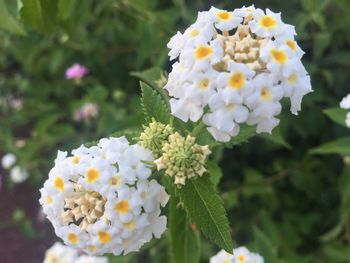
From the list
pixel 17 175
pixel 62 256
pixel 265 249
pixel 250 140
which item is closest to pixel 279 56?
pixel 265 249

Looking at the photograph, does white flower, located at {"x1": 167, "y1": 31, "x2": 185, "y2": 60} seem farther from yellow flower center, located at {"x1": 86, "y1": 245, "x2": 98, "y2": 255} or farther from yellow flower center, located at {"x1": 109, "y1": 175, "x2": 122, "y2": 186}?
yellow flower center, located at {"x1": 86, "y1": 245, "x2": 98, "y2": 255}

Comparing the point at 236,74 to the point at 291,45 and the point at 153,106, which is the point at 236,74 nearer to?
the point at 291,45

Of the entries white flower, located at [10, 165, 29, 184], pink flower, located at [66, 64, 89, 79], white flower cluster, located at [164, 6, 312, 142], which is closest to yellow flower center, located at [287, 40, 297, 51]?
white flower cluster, located at [164, 6, 312, 142]

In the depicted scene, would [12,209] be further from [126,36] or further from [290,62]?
[290,62]

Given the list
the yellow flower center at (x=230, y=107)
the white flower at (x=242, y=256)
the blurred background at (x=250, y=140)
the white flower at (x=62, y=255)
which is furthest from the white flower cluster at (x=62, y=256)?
the yellow flower center at (x=230, y=107)

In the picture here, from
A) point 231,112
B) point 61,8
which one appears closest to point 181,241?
point 231,112

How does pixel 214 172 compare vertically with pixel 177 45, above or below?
below

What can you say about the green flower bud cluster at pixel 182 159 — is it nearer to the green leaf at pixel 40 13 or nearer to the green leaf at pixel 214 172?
the green leaf at pixel 214 172
